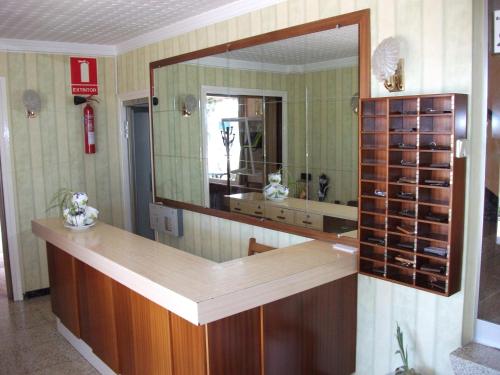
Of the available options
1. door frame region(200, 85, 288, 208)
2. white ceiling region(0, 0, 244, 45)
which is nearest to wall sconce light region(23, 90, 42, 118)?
white ceiling region(0, 0, 244, 45)

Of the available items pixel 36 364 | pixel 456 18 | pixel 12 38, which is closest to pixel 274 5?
pixel 456 18

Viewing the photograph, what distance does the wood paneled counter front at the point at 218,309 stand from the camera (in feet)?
6.78

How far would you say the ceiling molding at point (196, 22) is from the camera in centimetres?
325

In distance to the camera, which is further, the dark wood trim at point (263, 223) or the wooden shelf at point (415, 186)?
the dark wood trim at point (263, 223)

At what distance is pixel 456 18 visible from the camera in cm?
214

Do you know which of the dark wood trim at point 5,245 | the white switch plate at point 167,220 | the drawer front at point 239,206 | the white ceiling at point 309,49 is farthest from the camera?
the dark wood trim at point 5,245

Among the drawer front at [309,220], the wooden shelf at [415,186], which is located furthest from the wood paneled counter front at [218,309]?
the wooden shelf at [415,186]

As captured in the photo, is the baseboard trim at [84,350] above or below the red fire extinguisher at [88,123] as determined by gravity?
below

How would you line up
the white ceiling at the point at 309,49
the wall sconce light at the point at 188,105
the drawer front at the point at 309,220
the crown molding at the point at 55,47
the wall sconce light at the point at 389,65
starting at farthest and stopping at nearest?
the crown molding at the point at 55,47 → the wall sconce light at the point at 188,105 → the drawer front at the point at 309,220 → the white ceiling at the point at 309,49 → the wall sconce light at the point at 389,65

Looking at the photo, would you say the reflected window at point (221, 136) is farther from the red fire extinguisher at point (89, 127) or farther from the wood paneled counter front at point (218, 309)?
the red fire extinguisher at point (89, 127)

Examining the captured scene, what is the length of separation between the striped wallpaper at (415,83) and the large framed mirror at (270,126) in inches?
3.5

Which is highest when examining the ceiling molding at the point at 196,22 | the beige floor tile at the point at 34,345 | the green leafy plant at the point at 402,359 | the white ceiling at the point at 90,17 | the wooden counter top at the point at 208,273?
the white ceiling at the point at 90,17

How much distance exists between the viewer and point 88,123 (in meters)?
4.84

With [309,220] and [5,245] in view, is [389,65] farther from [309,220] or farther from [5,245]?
[5,245]
